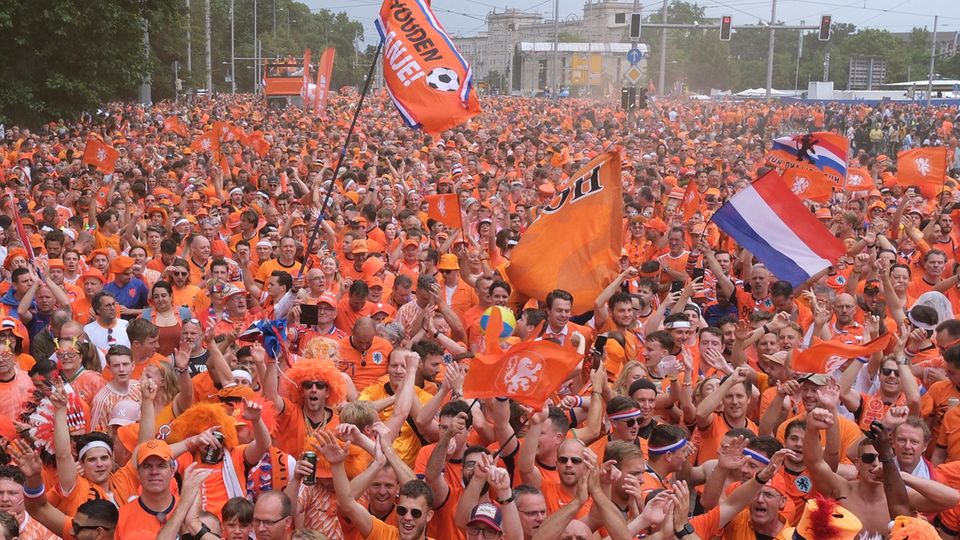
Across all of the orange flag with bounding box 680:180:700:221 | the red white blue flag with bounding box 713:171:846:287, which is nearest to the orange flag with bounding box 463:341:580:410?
the red white blue flag with bounding box 713:171:846:287

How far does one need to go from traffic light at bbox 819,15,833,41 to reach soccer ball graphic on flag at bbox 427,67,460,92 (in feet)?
81.2

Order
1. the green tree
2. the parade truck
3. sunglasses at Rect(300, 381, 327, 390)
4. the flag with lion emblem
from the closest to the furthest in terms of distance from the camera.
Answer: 1. sunglasses at Rect(300, 381, 327, 390)
2. the flag with lion emblem
3. the green tree
4. the parade truck

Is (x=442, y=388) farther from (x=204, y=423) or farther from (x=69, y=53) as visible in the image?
(x=69, y=53)

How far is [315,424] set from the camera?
6.93 m

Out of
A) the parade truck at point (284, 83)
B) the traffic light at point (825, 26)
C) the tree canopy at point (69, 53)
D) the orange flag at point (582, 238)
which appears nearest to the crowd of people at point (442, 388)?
the orange flag at point (582, 238)

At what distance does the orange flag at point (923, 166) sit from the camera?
50.9 ft

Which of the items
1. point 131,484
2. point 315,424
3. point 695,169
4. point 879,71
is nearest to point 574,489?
point 315,424

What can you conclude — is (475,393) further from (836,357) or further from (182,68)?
(182,68)

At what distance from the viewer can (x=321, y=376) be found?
22.5 feet

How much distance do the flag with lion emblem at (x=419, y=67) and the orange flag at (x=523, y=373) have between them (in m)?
6.76

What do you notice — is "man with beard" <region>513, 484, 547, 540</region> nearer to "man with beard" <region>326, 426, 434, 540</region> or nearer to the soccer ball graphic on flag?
"man with beard" <region>326, 426, 434, 540</region>

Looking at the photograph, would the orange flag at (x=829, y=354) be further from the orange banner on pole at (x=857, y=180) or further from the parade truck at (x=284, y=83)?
the parade truck at (x=284, y=83)

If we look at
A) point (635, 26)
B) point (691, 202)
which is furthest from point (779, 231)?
point (635, 26)

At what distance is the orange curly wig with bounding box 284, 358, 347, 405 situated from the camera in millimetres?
6848
